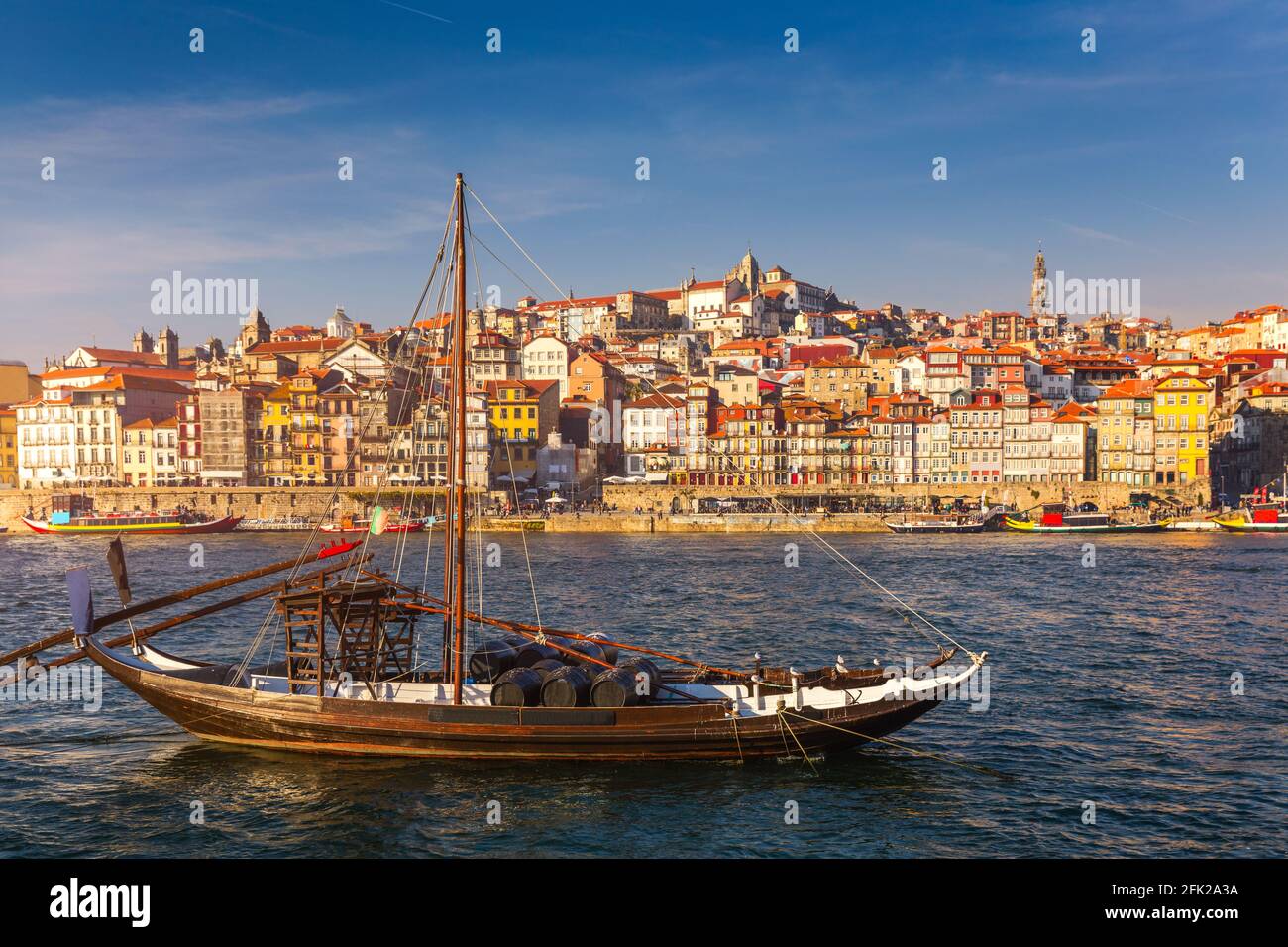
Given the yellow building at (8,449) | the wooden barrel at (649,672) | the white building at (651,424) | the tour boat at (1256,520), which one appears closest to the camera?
the wooden barrel at (649,672)

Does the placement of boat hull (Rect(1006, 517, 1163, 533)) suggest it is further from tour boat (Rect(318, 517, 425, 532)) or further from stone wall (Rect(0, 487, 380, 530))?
stone wall (Rect(0, 487, 380, 530))

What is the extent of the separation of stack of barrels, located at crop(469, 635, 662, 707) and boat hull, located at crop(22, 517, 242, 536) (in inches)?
2985

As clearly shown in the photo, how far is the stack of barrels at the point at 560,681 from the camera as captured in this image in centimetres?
1997

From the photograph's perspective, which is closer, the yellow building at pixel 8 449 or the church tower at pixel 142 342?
the yellow building at pixel 8 449

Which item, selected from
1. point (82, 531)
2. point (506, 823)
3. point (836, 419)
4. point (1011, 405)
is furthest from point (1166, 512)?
point (82, 531)

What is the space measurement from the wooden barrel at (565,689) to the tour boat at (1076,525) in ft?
231

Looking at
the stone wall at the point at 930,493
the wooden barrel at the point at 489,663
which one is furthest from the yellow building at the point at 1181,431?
the wooden barrel at the point at 489,663

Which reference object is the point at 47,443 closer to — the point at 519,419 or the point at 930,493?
the point at 519,419

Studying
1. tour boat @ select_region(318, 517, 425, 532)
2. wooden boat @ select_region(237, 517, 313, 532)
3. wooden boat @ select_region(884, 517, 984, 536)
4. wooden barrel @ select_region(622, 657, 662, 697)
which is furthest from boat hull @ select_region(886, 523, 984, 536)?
wooden barrel @ select_region(622, 657, 662, 697)

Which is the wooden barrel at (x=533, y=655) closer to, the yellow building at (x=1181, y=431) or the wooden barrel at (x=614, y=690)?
the wooden barrel at (x=614, y=690)

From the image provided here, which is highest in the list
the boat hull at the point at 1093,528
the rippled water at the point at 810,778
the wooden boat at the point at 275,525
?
the wooden boat at the point at 275,525

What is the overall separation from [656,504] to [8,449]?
78.0m

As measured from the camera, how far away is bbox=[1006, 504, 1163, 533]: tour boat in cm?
8306
